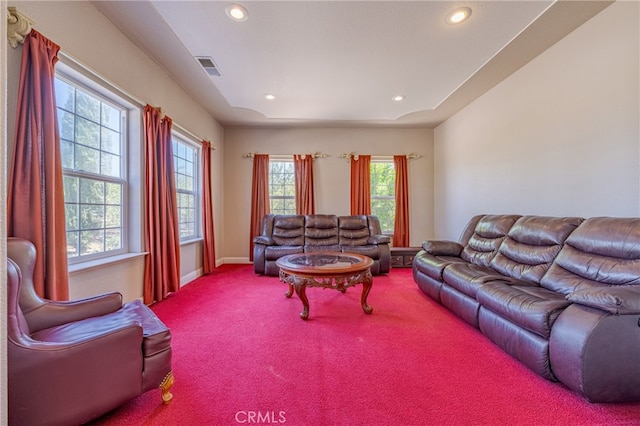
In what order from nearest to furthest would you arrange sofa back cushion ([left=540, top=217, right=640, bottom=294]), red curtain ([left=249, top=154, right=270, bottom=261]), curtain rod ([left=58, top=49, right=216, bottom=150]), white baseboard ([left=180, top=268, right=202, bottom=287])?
sofa back cushion ([left=540, top=217, right=640, bottom=294]) → curtain rod ([left=58, top=49, right=216, bottom=150]) → white baseboard ([left=180, top=268, right=202, bottom=287]) → red curtain ([left=249, top=154, right=270, bottom=261])

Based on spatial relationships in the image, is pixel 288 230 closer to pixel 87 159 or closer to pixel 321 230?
pixel 321 230

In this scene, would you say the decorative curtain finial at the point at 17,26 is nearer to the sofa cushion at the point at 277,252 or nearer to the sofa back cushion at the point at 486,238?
the sofa cushion at the point at 277,252

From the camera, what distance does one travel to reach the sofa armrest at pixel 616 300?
1.34 meters

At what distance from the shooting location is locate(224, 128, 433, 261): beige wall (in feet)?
17.1

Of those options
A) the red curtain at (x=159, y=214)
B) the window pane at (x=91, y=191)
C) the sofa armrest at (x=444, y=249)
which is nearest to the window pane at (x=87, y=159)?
the window pane at (x=91, y=191)

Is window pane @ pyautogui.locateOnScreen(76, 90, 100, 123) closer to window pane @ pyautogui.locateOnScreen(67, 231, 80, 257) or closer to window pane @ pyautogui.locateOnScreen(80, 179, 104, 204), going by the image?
window pane @ pyautogui.locateOnScreen(80, 179, 104, 204)

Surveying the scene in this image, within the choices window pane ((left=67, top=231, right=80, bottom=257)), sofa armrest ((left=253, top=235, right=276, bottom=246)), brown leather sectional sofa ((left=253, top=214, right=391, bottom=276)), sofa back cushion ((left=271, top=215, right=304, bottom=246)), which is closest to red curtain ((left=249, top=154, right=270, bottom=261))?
brown leather sectional sofa ((left=253, top=214, right=391, bottom=276))

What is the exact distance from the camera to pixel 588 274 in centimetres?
189

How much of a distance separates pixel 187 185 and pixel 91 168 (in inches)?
69.8

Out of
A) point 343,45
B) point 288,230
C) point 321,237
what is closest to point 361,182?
point 321,237

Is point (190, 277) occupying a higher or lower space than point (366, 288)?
lower

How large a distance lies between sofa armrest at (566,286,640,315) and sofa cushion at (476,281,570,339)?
0.19m

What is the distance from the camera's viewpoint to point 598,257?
190 cm

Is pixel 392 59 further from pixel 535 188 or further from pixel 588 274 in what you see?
pixel 588 274
